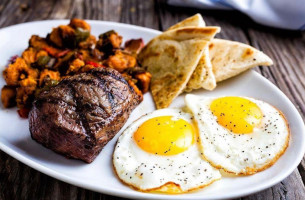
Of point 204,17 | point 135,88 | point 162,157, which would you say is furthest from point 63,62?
point 204,17

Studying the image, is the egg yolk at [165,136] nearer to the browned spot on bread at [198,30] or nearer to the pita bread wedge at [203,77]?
the pita bread wedge at [203,77]

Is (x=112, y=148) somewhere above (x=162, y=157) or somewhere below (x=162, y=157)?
below

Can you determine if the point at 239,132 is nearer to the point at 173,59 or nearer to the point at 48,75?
the point at 173,59

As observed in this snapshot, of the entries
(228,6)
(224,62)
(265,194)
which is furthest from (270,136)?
(228,6)

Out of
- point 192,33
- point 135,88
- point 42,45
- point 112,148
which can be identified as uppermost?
point 192,33

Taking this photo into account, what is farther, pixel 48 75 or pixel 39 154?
pixel 48 75

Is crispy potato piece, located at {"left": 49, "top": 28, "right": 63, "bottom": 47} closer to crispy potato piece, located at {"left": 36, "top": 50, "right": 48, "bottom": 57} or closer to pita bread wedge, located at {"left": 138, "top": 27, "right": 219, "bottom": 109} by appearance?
crispy potato piece, located at {"left": 36, "top": 50, "right": 48, "bottom": 57}

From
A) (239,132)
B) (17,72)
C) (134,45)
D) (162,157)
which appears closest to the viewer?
(162,157)
